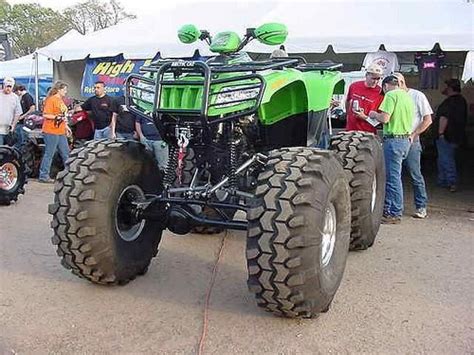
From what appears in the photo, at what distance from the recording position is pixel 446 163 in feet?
32.7

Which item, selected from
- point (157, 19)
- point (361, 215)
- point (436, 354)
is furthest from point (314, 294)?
point (157, 19)

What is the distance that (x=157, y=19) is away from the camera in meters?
12.0

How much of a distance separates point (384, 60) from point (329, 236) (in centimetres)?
542

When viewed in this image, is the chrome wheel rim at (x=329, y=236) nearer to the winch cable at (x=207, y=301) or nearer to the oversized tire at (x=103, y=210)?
the winch cable at (x=207, y=301)

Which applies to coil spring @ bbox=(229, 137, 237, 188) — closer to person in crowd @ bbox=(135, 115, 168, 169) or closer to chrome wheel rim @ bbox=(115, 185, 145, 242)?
chrome wheel rim @ bbox=(115, 185, 145, 242)

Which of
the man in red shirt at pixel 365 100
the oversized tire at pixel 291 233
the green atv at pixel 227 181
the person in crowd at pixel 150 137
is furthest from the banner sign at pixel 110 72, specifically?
the oversized tire at pixel 291 233

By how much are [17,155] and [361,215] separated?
478cm

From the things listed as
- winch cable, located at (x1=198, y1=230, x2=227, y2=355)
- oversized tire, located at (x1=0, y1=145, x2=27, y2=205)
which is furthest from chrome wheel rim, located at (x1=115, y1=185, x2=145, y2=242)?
oversized tire, located at (x1=0, y1=145, x2=27, y2=205)

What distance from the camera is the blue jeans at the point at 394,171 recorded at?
6.92 metres

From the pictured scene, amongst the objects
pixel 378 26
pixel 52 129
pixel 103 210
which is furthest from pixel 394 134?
pixel 52 129

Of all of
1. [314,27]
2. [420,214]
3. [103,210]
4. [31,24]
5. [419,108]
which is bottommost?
[420,214]

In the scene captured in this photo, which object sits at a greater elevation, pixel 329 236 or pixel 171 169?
pixel 171 169

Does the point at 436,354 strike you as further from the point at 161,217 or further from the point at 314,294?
the point at 161,217

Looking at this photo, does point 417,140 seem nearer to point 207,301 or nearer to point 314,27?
point 314,27
